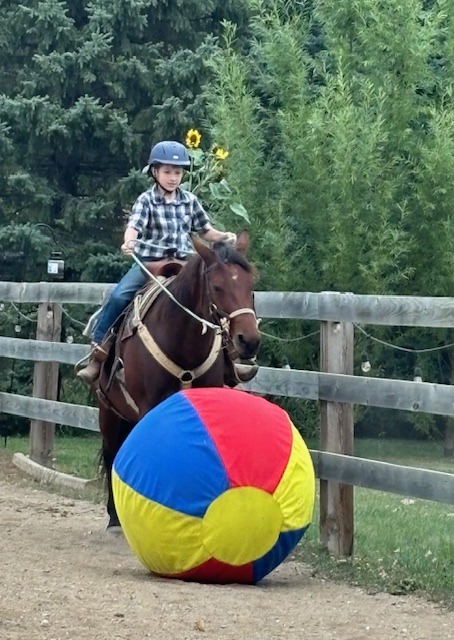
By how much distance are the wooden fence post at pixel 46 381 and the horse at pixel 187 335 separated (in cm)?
325

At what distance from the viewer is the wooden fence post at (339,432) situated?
7.16 m

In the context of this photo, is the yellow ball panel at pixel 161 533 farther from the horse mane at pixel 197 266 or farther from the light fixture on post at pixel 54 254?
the light fixture on post at pixel 54 254

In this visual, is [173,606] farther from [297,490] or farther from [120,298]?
[120,298]

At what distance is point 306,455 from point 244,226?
31.5ft

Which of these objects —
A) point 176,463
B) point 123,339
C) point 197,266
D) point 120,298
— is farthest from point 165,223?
point 176,463

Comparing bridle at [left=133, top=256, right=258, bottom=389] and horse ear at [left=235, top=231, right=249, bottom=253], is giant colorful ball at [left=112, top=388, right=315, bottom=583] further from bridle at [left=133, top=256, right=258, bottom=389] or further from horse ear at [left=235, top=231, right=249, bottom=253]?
horse ear at [left=235, top=231, right=249, bottom=253]

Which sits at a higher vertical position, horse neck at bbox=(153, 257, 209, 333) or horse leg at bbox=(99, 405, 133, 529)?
horse neck at bbox=(153, 257, 209, 333)

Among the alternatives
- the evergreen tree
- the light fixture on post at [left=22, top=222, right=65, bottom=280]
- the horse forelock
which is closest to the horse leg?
the horse forelock

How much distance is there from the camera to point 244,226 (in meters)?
15.7

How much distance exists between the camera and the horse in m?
6.29

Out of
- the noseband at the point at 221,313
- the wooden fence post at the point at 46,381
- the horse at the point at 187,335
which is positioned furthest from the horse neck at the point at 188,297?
the wooden fence post at the point at 46,381

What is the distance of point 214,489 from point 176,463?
24 cm

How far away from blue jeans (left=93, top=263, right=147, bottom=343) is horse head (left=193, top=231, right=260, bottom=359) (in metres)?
1.20

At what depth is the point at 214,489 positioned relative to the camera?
19.3 feet
